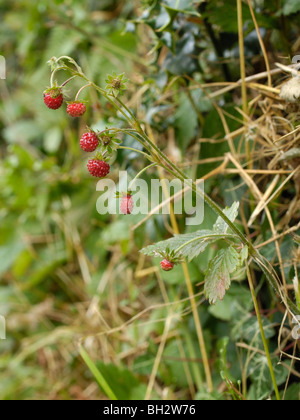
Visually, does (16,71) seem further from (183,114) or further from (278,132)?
(278,132)

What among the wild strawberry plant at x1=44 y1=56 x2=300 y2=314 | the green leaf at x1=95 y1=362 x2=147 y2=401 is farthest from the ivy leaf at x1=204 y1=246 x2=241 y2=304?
the green leaf at x1=95 y1=362 x2=147 y2=401

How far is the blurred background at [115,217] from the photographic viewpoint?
812mm

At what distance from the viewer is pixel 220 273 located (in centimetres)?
51

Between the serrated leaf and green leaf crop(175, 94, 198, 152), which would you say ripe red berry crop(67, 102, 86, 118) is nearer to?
the serrated leaf

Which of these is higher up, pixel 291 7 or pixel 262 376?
pixel 291 7

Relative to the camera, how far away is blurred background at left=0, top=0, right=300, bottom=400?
0.81 metres

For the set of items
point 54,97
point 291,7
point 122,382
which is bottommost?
point 122,382

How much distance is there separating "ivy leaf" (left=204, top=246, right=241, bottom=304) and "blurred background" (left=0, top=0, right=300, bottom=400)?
0.61 feet

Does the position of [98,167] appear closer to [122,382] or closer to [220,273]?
[220,273]

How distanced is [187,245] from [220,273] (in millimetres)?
52

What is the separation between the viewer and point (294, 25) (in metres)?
0.84

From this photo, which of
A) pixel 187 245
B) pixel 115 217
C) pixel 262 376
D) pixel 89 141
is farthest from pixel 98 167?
pixel 115 217

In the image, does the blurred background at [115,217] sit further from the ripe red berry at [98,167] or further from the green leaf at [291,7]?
the ripe red berry at [98,167]

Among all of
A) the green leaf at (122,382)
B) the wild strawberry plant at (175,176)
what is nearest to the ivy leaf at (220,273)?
the wild strawberry plant at (175,176)
